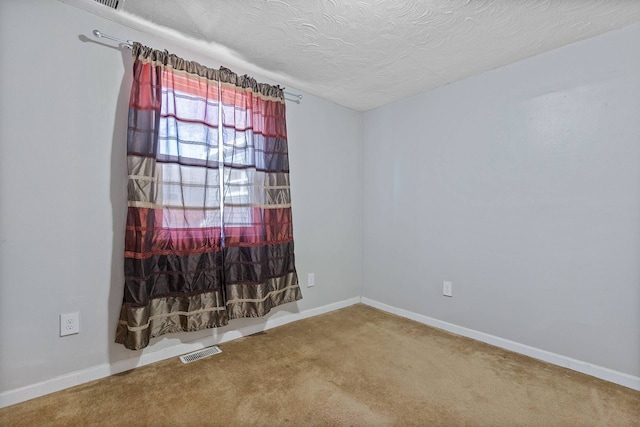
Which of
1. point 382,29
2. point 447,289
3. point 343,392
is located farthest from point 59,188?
point 447,289

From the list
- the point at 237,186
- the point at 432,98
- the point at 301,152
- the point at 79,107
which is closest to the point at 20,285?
the point at 79,107

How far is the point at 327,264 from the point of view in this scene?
3.05 meters

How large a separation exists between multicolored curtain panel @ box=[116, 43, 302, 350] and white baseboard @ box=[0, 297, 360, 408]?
206mm

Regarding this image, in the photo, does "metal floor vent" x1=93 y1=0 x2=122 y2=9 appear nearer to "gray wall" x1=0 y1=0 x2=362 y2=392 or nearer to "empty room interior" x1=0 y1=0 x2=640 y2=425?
"empty room interior" x1=0 y1=0 x2=640 y2=425

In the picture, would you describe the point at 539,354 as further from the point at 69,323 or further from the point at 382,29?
the point at 69,323

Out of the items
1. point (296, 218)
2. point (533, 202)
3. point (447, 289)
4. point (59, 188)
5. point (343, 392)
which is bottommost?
point (343, 392)

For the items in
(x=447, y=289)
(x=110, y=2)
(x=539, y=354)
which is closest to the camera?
(x=110, y=2)

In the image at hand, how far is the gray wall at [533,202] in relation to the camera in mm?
1829

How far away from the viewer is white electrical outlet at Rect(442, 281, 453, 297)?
2597 mm

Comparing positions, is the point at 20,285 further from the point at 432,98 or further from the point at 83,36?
the point at 432,98

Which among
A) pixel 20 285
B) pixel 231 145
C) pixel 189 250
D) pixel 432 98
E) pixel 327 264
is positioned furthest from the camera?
pixel 327 264

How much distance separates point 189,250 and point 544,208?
2480mm

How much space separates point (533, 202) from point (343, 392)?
1831mm

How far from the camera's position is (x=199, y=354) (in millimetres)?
2092
